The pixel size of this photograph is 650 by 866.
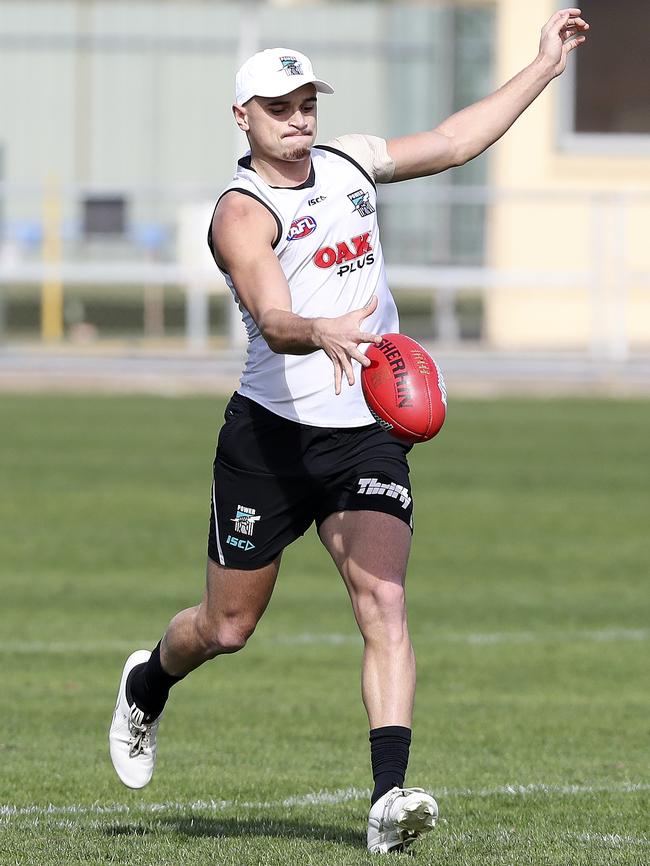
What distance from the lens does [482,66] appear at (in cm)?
3078

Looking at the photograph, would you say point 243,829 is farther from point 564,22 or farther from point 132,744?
point 564,22

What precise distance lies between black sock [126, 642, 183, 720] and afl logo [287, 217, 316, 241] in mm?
1673

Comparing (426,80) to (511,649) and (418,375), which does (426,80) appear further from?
(418,375)

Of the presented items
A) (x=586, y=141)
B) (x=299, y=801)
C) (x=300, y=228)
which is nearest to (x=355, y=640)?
(x=299, y=801)

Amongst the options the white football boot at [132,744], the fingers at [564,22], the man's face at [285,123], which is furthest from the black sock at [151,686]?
the fingers at [564,22]

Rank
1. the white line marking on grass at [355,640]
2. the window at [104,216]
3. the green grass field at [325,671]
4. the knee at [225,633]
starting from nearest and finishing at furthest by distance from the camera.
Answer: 1. the green grass field at [325,671]
2. the knee at [225,633]
3. the white line marking on grass at [355,640]
4. the window at [104,216]

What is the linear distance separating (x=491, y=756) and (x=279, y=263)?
8.67ft

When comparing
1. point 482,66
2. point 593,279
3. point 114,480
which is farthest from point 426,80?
point 114,480

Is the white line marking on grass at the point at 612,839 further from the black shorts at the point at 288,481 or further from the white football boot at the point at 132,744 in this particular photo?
the white football boot at the point at 132,744

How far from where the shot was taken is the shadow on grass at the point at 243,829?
6094 millimetres

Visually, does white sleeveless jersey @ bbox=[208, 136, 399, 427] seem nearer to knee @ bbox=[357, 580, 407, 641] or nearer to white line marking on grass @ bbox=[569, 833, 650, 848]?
knee @ bbox=[357, 580, 407, 641]

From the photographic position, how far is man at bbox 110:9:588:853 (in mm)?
5984

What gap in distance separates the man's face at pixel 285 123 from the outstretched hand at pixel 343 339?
2.97 feet

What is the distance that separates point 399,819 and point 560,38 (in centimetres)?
305
